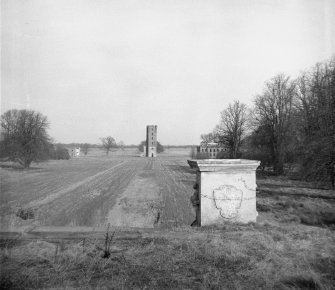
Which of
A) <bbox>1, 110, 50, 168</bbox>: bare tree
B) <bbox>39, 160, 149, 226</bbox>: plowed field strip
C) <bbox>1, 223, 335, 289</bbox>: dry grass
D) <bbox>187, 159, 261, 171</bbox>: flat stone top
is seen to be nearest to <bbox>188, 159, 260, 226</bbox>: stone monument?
<bbox>187, 159, 261, 171</bbox>: flat stone top

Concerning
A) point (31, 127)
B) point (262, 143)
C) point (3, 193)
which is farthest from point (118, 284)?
point (31, 127)

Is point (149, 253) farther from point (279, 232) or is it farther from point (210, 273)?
point (279, 232)

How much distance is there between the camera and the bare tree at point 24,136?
32.9 metres

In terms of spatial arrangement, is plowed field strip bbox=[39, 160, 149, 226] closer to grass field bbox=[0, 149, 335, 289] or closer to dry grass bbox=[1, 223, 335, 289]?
grass field bbox=[0, 149, 335, 289]

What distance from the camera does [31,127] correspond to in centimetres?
3444

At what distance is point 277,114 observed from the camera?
31.8m

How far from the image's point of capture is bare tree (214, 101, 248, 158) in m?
41.7

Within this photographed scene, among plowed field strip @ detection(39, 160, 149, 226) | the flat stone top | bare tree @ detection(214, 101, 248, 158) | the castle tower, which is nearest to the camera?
the flat stone top

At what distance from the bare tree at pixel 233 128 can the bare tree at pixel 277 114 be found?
8.33 m

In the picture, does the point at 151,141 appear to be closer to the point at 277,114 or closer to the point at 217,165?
the point at 277,114

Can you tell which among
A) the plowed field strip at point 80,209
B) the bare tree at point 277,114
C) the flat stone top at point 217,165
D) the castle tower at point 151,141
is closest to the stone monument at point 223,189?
the flat stone top at point 217,165

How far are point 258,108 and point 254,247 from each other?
106 ft

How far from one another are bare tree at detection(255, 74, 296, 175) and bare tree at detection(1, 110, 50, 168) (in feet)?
98.5

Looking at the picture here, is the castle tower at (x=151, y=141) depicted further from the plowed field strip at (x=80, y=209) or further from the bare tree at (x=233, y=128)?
the plowed field strip at (x=80, y=209)
